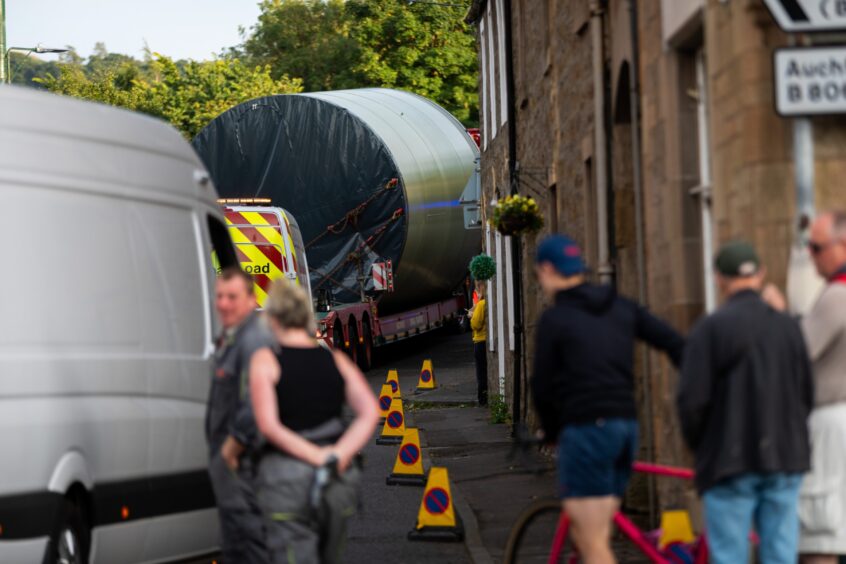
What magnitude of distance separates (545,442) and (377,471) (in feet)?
34.3

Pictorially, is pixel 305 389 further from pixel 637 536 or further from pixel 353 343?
pixel 353 343

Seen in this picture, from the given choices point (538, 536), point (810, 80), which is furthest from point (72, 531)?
point (810, 80)

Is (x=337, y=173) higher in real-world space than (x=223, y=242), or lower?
higher

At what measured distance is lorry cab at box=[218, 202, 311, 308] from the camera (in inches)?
917

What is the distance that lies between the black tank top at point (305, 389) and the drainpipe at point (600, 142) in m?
6.04

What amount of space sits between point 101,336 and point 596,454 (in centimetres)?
266

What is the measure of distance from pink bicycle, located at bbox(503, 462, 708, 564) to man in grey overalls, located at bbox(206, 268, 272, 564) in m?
1.22

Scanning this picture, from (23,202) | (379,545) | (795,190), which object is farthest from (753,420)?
(379,545)

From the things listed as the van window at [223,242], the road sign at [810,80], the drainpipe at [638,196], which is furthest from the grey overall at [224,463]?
the drainpipe at [638,196]

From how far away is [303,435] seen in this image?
Result: 7.07m

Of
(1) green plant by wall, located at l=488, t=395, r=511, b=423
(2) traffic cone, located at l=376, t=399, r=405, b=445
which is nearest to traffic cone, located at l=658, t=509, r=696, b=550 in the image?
(2) traffic cone, located at l=376, t=399, r=405, b=445

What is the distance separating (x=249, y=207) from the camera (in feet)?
79.6

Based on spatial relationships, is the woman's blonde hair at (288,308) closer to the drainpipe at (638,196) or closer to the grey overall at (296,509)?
the grey overall at (296,509)

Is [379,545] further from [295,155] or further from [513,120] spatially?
[295,155]
